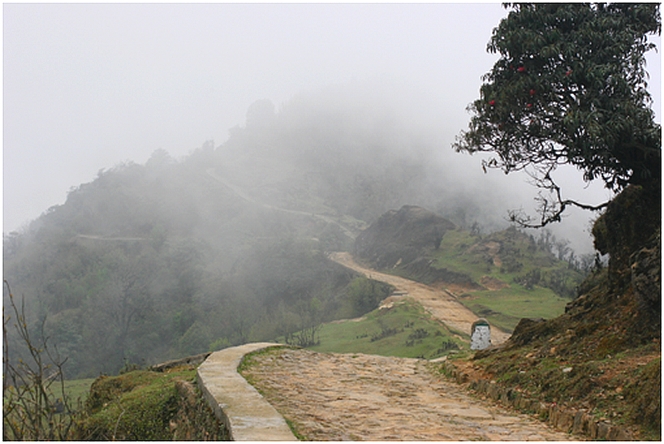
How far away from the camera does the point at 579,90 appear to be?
7.98m

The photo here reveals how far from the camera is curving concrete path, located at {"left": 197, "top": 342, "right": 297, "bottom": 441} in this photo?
11.9 feet

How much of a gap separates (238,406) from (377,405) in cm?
153

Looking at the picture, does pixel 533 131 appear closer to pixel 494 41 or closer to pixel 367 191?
pixel 494 41

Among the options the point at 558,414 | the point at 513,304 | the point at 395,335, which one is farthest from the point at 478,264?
the point at 558,414

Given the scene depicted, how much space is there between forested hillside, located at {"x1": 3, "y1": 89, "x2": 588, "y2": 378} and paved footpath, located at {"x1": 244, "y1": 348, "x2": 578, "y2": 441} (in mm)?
18268

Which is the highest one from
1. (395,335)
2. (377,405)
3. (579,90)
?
(579,90)

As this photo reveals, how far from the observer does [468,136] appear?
941 cm

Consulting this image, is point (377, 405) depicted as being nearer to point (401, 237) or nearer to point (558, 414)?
point (558, 414)

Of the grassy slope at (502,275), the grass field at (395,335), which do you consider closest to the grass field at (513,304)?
the grassy slope at (502,275)

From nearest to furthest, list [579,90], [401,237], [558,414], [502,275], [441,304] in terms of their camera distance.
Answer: [558,414] → [579,90] → [441,304] → [502,275] → [401,237]

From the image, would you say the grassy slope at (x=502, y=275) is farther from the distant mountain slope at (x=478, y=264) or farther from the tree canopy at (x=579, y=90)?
the tree canopy at (x=579, y=90)

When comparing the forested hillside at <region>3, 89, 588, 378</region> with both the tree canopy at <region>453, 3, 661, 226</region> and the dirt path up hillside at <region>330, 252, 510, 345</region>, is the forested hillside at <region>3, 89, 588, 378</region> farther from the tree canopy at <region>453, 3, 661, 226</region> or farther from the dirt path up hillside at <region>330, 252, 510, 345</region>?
the tree canopy at <region>453, 3, 661, 226</region>

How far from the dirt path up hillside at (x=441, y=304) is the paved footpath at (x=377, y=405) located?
729cm

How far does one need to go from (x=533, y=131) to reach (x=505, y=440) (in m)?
5.57
